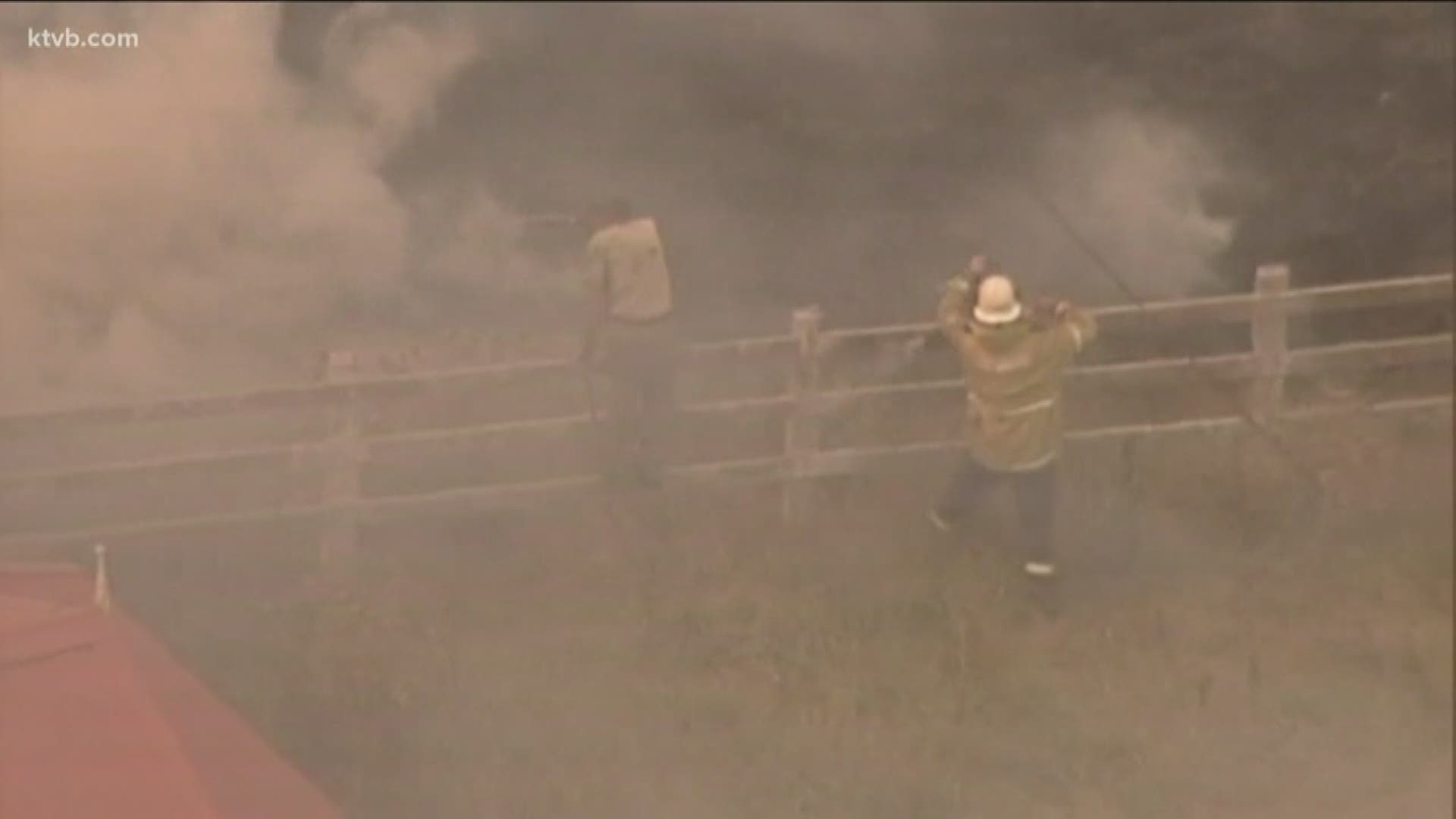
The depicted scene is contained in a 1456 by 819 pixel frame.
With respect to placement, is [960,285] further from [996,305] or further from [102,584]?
[102,584]

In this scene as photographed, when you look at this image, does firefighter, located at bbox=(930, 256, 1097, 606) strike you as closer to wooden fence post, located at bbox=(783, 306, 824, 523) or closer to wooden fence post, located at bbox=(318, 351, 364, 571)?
wooden fence post, located at bbox=(783, 306, 824, 523)

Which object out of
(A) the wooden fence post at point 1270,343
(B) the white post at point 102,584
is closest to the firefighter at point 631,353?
(B) the white post at point 102,584

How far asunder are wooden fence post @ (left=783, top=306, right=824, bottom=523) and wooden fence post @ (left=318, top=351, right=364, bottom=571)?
495mm


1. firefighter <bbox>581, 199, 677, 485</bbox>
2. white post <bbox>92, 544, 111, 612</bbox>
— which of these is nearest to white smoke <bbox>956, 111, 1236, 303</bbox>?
firefighter <bbox>581, 199, 677, 485</bbox>

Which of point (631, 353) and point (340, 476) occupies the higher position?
point (631, 353)

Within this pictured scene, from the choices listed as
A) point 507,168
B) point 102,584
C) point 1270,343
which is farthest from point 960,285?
point 102,584

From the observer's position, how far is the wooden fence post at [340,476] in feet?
7.17

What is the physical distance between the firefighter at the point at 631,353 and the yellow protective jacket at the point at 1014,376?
0.34 meters

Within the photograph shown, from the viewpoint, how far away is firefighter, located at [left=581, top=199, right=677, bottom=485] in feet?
7.41

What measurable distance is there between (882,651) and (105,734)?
2.72ft

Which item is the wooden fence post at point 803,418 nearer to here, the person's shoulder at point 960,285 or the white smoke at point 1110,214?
the person's shoulder at point 960,285

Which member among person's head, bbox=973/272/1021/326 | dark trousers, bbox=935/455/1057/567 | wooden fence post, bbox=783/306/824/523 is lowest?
dark trousers, bbox=935/455/1057/567

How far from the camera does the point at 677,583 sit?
7.02ft

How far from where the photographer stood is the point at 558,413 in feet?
7.47
